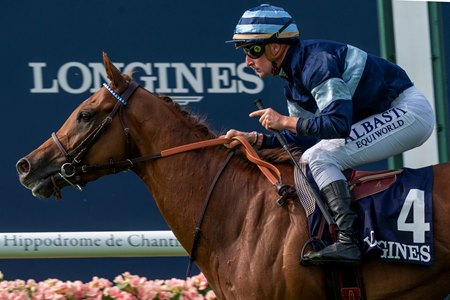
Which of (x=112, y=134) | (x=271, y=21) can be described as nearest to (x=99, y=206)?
(x=112, y=134)

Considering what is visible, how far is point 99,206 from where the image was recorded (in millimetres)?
6648

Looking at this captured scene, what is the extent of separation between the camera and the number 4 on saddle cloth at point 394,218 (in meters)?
4.53

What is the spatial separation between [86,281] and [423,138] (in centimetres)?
275

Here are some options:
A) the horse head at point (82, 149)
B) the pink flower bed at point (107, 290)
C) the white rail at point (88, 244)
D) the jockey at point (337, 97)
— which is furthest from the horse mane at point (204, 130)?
the white rail at point (88, 244)

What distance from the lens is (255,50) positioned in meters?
4.83

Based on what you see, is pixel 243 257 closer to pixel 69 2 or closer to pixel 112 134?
pixel 112 134

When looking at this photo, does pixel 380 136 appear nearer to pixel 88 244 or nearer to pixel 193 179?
pixel 193 179

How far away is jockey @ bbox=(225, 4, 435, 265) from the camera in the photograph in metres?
4.56

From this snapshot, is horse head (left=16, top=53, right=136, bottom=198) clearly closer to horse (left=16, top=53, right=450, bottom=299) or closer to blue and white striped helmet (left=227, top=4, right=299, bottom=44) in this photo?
horse (left=16, top=53, right=450, bottom=299)

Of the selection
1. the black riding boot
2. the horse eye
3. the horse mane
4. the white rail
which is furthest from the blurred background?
the black riding boot

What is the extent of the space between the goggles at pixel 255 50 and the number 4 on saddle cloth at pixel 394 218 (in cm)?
68

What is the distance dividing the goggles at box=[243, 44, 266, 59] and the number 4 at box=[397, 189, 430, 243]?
983mm

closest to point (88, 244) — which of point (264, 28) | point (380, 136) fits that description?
point (264, 28)

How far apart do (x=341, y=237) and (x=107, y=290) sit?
1762 mm
